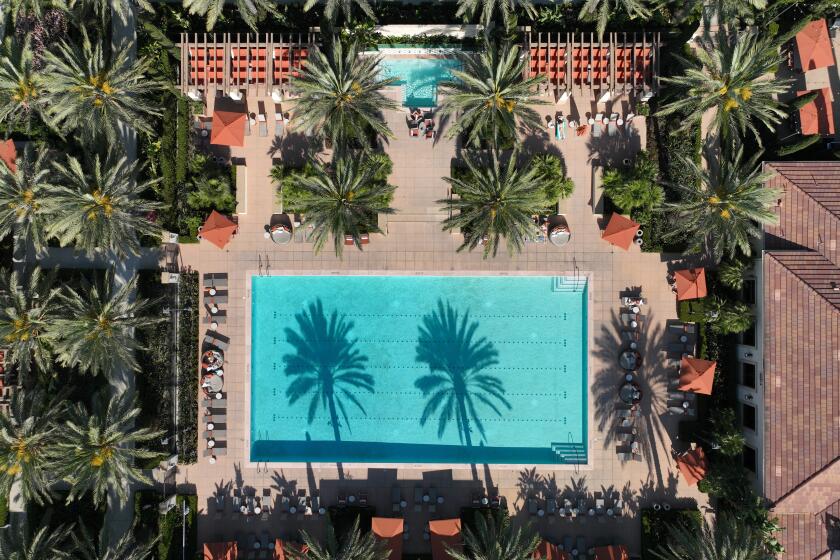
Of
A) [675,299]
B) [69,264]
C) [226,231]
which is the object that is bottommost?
[675,299]

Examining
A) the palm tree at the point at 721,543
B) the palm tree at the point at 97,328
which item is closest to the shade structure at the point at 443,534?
the palm tree at the point at 721,543

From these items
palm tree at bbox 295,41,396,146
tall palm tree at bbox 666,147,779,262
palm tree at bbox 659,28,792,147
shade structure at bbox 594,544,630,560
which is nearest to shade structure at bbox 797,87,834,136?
palm tree at bbox 659,28,792,147

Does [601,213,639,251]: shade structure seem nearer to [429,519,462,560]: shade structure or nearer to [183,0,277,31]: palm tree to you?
[429,519,462,560]: shade structure

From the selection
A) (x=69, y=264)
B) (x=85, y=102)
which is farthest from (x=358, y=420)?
(x=85, y=102)

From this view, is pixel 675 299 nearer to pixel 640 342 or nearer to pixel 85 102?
pixel 640 342

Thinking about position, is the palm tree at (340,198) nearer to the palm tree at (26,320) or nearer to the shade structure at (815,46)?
the palm tree at (26,320)

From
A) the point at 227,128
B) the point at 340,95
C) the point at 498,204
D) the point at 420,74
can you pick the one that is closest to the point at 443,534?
the point at 498,204
